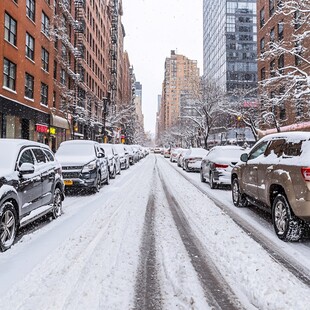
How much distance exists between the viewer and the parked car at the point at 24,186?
16.4ft

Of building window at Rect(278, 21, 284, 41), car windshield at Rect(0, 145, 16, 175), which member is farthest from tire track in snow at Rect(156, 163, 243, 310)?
building window at Rect(278, 21, 284, 41)

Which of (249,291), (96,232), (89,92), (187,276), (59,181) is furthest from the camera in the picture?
(89,92)

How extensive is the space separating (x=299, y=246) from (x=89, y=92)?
143 ft

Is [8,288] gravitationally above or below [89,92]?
below

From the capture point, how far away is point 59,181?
774cm

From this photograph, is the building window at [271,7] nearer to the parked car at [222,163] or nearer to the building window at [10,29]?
the building window at [10,29]

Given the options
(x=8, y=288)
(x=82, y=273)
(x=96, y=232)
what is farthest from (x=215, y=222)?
(x=8, y=288)

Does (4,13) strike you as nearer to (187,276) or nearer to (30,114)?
(30,114)

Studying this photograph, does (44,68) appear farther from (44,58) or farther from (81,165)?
(81,165)

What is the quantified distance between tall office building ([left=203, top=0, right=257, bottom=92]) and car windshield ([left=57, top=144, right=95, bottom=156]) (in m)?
66.1

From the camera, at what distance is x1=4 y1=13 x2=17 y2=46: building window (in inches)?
837

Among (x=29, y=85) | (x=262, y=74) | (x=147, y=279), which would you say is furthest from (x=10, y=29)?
(x=262, y=74)

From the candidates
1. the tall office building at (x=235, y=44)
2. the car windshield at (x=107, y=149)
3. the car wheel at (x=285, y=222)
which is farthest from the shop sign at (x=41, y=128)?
the tall office building at (x=235, y=44)

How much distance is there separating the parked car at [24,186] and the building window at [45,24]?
79.8ft
